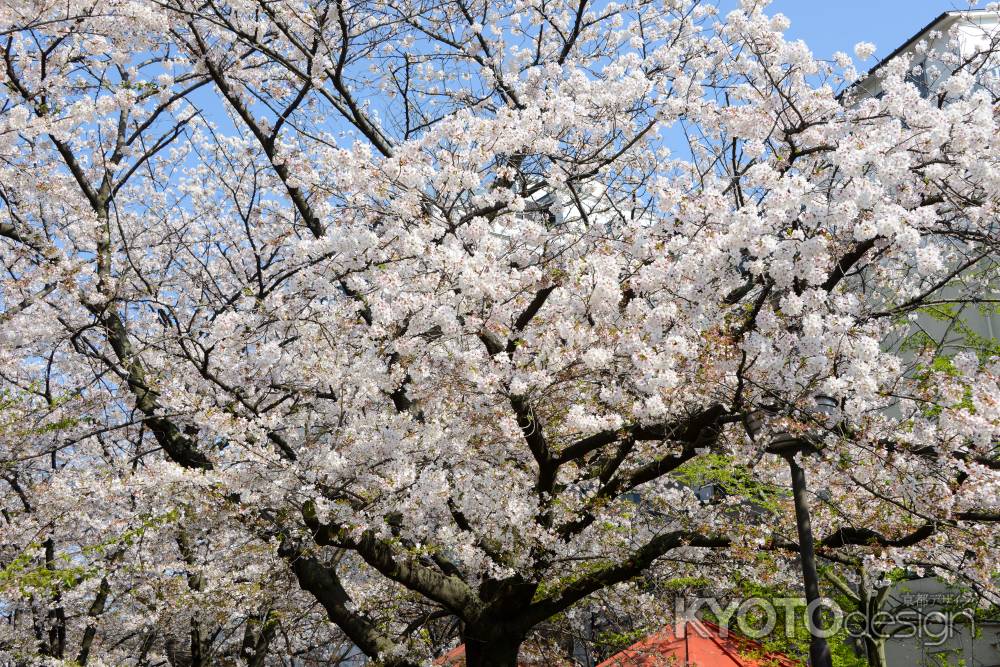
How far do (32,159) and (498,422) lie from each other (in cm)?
677

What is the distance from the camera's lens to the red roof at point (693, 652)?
8367 mm

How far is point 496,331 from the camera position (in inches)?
277

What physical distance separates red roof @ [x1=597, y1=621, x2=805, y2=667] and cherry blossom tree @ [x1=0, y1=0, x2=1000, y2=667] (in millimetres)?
771

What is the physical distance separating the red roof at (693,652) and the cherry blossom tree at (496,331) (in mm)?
771

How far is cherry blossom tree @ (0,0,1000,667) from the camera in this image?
616cm

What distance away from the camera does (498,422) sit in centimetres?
735

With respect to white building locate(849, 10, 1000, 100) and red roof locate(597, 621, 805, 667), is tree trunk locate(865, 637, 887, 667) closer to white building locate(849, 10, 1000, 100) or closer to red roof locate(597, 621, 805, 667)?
red roof locate(597, 621, 805, 667)

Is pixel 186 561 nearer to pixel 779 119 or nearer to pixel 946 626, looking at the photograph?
pixel 779 119

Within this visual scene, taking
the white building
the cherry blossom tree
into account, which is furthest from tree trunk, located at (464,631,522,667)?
the white building

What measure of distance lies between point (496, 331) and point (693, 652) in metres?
4.11

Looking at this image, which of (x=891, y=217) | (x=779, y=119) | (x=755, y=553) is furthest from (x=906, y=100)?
(x=755, y=553)

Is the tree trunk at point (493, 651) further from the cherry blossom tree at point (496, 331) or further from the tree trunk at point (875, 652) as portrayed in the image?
the tree trunk at point (875, 652)

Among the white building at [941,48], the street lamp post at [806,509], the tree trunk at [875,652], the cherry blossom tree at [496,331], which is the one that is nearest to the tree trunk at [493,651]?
the cherry blossom tree at [496,331]

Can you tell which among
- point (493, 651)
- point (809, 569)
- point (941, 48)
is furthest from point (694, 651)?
point (941, 48)
